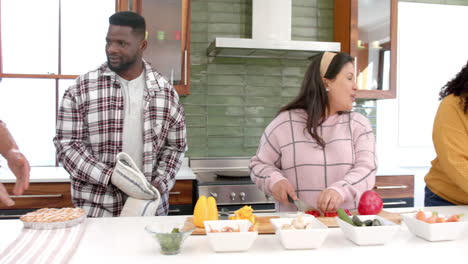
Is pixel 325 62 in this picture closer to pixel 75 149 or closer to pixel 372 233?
pixel 372 233

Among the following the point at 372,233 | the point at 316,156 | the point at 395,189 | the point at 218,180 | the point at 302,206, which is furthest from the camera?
the point at 395,189

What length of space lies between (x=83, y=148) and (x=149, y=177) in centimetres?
33

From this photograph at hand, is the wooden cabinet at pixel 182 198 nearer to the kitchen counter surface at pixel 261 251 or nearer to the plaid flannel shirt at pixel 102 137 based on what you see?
the plaid flannel shirt at pixel 102 137

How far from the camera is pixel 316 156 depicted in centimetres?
198

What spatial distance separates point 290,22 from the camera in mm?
3406

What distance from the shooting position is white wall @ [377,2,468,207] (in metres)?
3.99

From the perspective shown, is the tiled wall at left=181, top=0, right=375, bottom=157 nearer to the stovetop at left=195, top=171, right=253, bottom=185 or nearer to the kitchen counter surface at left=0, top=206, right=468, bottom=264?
the stovetop at left=195, top=171, right=253, bottom=185

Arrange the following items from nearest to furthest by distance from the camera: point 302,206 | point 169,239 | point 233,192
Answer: point 169,239 → point 302,206 → point 233,192

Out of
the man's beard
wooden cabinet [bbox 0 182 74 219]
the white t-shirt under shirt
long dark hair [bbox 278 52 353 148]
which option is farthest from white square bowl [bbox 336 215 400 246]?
wooden cabinet [bbox 0 182 74 219]

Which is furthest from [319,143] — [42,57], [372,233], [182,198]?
[42,57]

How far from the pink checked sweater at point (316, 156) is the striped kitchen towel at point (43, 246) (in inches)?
32.4

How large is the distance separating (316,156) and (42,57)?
7.90ft

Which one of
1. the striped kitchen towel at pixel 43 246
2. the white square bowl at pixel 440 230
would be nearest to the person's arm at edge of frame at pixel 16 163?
the striped kitchen towel at pixel 43 246

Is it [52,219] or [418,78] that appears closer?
[52,219]
